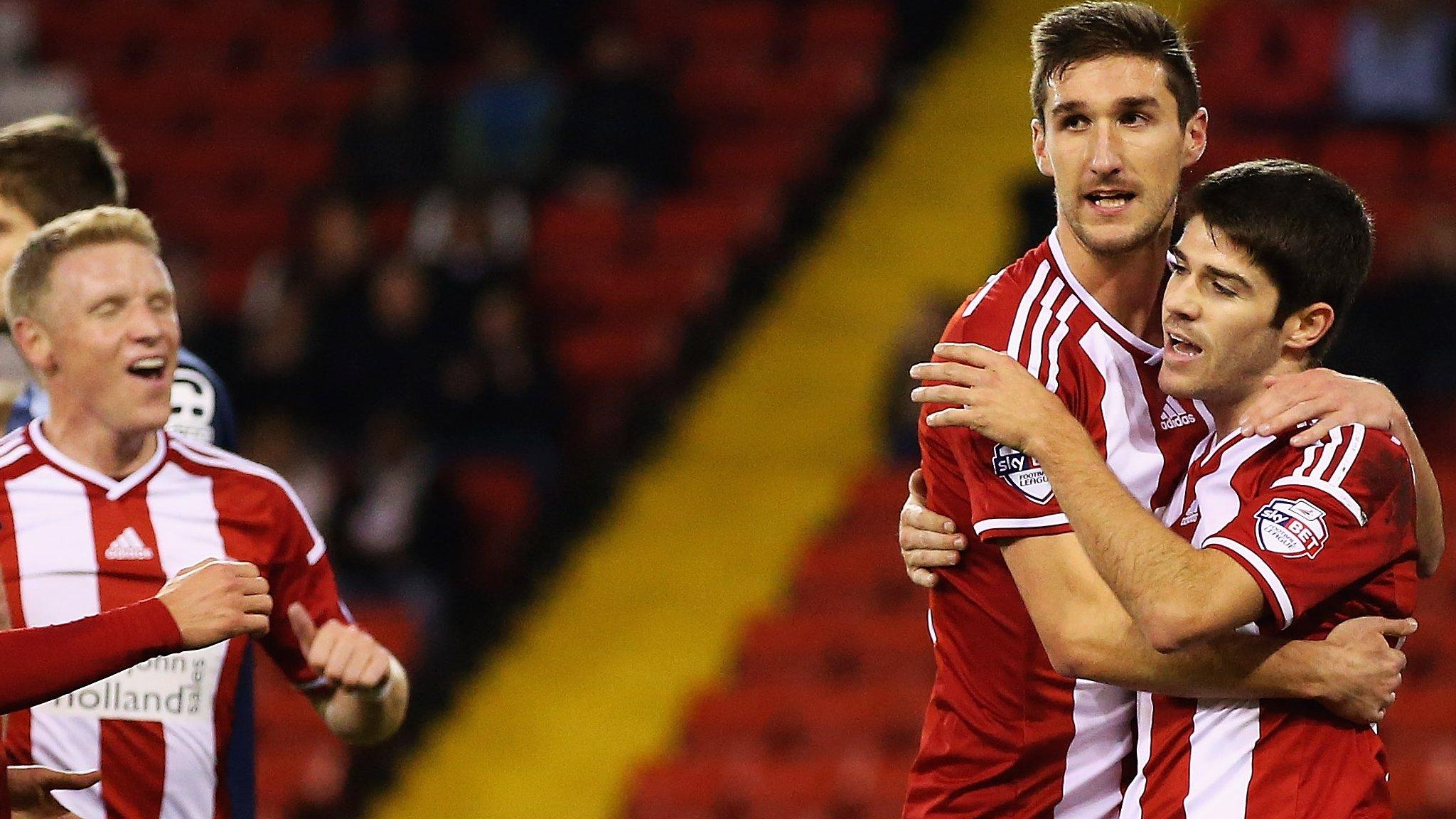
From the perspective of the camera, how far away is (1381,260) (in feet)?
27.3

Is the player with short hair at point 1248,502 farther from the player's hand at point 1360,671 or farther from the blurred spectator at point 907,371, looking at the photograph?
the blurred spectator at point 907,371

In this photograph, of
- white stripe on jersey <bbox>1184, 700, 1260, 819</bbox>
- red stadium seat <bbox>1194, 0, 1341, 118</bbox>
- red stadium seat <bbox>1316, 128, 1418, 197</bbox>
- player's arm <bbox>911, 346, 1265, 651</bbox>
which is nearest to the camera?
player's arm <bbox>911, 346, 1265, 651</bbox>

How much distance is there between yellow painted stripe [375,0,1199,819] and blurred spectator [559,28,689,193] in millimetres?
960

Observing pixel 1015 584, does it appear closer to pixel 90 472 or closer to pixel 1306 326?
pixel 1306 326

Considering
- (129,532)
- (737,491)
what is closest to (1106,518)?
(129,532)

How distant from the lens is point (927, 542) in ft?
11.1

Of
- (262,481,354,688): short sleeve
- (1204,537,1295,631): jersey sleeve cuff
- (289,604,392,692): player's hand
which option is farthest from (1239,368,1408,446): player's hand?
(262,481,354,688): short sleeve

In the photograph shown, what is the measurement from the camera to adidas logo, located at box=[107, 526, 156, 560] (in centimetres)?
354

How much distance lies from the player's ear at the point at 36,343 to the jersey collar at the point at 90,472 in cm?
13

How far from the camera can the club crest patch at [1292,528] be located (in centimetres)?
294

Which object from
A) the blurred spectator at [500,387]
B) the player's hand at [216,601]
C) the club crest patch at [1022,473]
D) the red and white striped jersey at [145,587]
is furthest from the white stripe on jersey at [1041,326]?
the blurred spectator at [500,387]

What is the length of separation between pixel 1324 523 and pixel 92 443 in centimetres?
216

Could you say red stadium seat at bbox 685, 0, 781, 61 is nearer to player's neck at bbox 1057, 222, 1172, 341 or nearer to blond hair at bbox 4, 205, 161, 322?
blond hair at bbox 4, 205, 161, 322

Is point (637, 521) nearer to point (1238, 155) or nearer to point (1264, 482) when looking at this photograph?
point (1238, 155)
